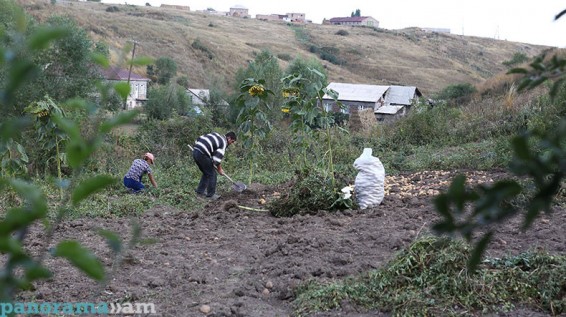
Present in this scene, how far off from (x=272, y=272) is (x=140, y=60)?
3760 millimetres

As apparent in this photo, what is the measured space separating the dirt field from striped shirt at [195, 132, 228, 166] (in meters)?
1.64

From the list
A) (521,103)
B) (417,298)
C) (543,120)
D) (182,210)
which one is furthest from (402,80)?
(417,298)

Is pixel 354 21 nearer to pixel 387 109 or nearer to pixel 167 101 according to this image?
pixel 387 109

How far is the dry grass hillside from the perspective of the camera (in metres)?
49.2

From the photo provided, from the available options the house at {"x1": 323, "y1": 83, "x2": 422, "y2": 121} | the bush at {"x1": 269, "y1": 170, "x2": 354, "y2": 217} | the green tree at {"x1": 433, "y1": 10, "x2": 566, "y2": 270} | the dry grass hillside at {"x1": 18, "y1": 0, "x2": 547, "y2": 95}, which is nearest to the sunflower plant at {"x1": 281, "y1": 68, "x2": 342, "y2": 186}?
the bush at {"x1": 269, "y1": 170, "x2": 354, "y2": 217}

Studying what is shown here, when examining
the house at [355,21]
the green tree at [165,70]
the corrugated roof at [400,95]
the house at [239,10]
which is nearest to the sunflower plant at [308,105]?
the corrugated roof at [400,95]

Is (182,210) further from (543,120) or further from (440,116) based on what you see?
(440,116)

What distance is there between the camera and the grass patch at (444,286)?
3.80 m

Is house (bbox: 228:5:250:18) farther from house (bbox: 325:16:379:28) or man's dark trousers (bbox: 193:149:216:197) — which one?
man's dark trousers (bbox: 193:149:216:197)

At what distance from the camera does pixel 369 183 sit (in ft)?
24.1

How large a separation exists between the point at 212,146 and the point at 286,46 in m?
54.0

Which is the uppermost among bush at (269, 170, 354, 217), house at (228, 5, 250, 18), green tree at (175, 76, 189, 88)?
house at (228, 5, 250, 18)

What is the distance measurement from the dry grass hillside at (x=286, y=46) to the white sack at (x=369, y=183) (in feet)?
83.2

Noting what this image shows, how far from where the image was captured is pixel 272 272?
484cm
